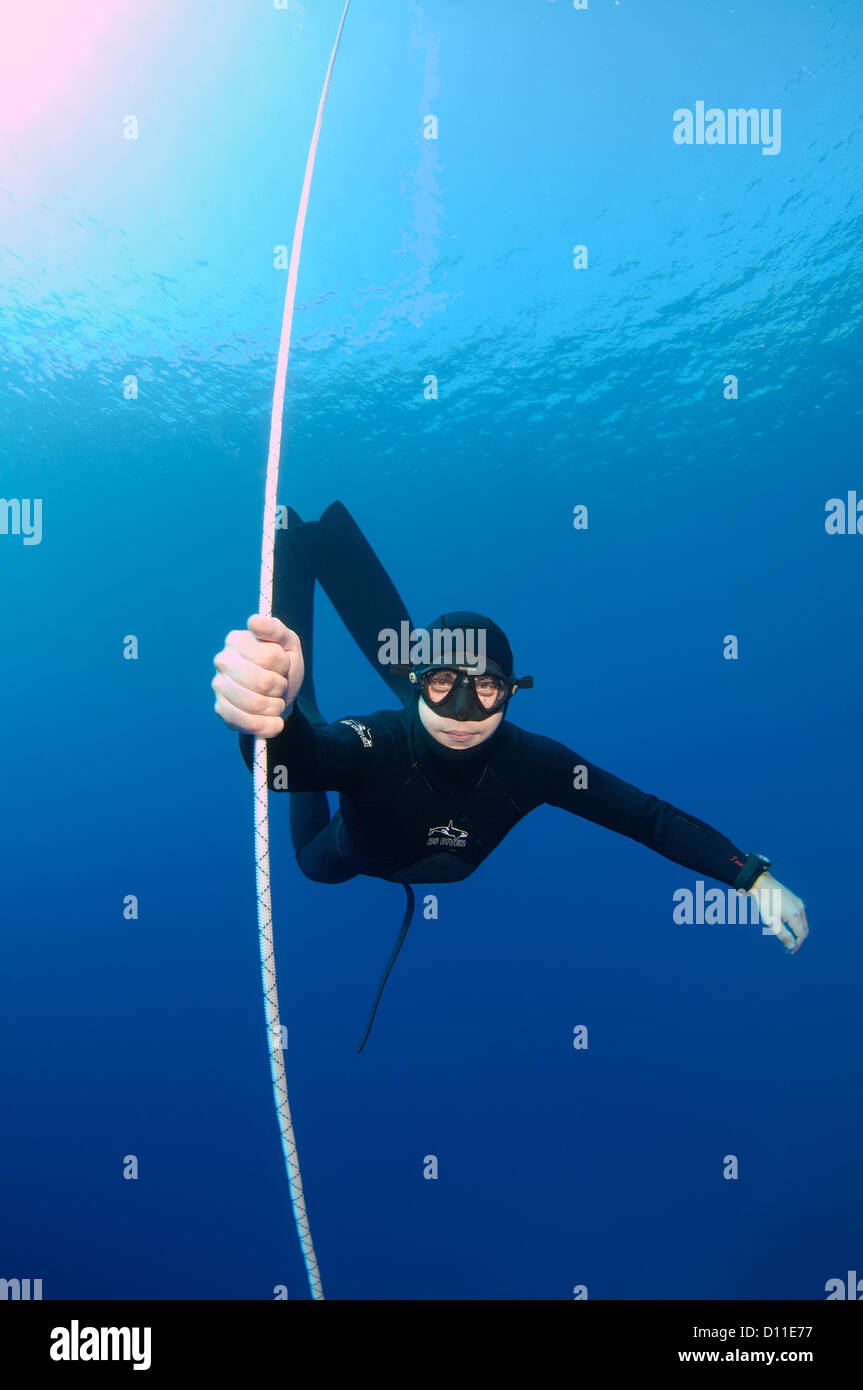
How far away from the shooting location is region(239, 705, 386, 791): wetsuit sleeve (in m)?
2.57

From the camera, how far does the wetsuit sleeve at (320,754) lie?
2572mm

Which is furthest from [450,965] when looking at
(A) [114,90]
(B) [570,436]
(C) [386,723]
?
(A) [114,90]

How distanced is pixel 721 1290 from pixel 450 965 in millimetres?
8399

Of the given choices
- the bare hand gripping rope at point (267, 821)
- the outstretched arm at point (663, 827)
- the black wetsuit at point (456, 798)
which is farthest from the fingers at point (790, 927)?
the bare hand gripping rope at point (267, 821)

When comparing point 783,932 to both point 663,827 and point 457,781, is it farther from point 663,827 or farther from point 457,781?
point 457,781

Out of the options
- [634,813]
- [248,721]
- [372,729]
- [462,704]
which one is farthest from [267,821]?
[634,813]

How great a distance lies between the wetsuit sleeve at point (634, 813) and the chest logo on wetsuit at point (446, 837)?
51cm

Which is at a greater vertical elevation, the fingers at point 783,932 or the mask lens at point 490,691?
the mask lens at point 490,691

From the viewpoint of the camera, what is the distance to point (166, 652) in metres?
21.3

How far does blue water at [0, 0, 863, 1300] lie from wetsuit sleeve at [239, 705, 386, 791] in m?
11.0

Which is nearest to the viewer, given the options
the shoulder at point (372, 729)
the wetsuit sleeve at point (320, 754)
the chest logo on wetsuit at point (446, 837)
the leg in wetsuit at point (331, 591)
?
the wetsuit sleeve at point (320, 754)

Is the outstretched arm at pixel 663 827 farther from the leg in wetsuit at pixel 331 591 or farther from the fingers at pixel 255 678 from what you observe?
the fingers at pixel 255 678

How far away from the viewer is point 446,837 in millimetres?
3549

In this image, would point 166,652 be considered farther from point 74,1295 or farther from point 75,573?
point 74,1295
